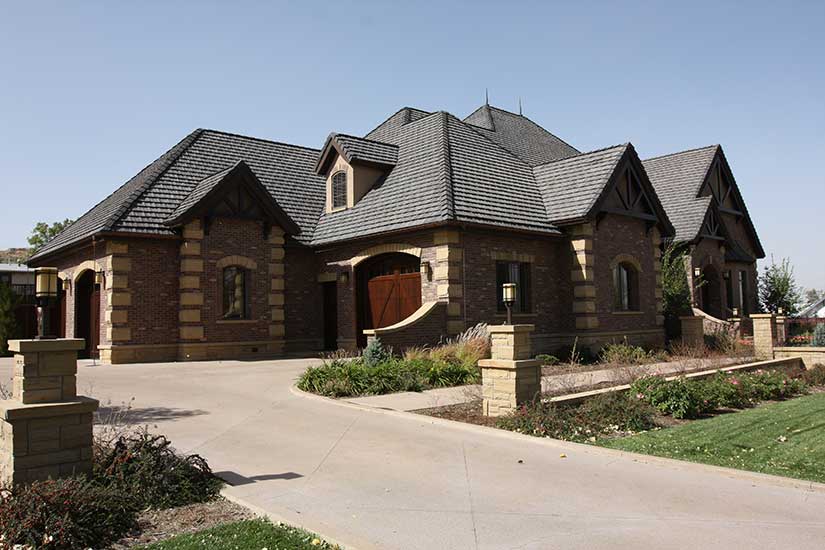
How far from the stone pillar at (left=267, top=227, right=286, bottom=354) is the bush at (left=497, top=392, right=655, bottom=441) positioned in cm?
1279

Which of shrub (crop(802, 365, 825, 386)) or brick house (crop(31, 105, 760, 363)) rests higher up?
brick house (crop(31, 105, 760, 363))

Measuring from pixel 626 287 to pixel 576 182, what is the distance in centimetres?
401

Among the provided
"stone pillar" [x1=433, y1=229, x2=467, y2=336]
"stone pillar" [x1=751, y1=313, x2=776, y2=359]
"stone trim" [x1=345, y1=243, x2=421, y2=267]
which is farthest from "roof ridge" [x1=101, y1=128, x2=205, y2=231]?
"stone pillar" [x1=751, y1=313, x2=776, y2=359]

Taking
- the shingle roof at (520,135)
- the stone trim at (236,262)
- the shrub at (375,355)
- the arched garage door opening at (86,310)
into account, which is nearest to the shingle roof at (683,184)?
the shingle roof at (520,135)

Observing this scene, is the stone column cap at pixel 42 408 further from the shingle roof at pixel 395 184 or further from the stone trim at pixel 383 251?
the stone trim at pixel 383 251

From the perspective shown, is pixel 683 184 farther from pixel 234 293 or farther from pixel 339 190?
pixel 234 293

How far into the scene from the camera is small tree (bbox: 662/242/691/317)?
82.1 feet

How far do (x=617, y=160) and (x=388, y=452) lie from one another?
16047 mm

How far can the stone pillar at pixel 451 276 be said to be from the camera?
60.3 feet

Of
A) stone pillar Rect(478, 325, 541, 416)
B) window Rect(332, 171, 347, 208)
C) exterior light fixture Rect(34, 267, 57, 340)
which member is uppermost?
window Rect(332, 171, 347, 208)

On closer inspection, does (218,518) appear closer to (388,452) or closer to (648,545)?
(388,452)

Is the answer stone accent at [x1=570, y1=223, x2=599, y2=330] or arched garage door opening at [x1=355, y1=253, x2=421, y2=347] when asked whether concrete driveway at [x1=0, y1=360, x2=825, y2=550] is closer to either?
arched garage door opening at [x1=355, y1=253, x2=421, y2=347]

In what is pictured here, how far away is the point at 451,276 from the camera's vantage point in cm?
1848

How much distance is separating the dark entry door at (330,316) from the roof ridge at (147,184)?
647 centimetres
